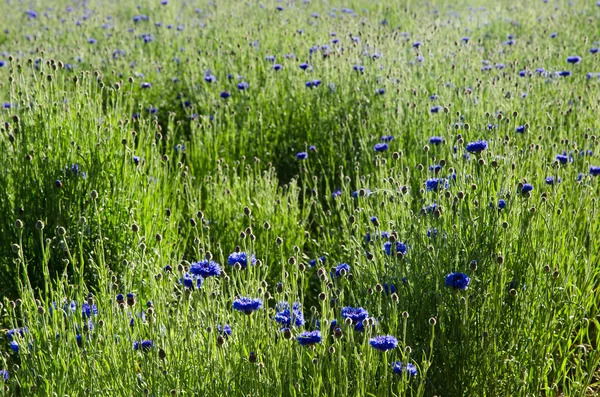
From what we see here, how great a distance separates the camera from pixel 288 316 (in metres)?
2.20

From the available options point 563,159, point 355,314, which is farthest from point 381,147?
point 355,314

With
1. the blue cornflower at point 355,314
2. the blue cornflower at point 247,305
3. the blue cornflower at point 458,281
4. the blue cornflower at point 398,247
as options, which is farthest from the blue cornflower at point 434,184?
the blue cornflower at point 247,305

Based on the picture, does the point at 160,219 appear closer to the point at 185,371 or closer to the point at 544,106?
the point at 185,371

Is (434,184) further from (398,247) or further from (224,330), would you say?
(224,330)

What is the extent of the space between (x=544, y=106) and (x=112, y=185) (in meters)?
2.64

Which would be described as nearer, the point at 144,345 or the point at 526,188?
the point at 144,345

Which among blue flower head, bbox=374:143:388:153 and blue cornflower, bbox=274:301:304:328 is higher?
blue flower head, bbox=374:143:388:153

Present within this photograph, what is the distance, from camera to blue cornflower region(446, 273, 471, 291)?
2.29 m

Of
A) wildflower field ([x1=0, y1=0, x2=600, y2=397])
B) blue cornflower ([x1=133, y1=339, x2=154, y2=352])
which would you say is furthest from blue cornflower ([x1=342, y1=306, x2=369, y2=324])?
blue cornflower ([x1=133, y1=339, x2=154, y2=352])

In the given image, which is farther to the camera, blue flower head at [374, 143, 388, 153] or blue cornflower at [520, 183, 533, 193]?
blue flower head at [374, 143, 388, 153]

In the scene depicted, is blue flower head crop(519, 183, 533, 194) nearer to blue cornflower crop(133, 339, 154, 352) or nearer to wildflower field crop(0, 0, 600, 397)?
wildflower field crop(0, 0, 600, 397)

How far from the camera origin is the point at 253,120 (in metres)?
4.82

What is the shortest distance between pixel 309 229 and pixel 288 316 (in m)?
1.89

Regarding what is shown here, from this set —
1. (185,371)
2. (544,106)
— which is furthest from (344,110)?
(185,371)
